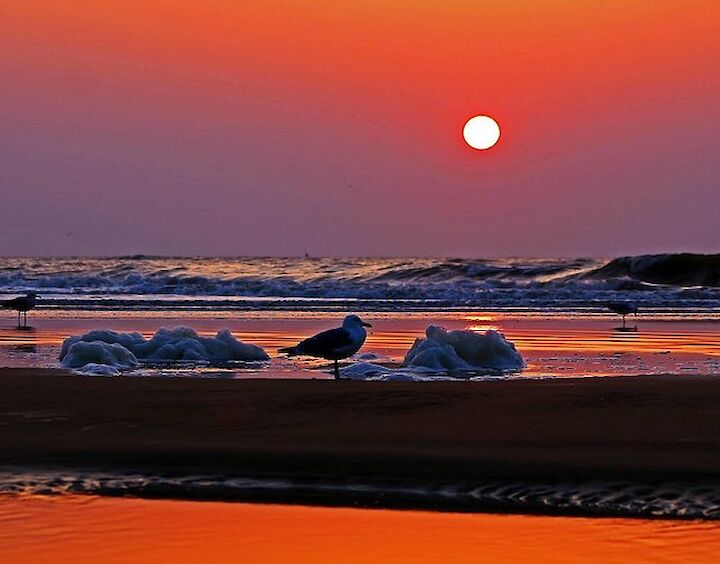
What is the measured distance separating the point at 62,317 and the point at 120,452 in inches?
1102

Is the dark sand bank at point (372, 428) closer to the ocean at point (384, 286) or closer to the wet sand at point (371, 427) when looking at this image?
the wet sand at point (371, 427)

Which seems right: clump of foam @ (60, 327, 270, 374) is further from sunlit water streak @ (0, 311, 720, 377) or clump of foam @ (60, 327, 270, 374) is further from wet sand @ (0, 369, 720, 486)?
wet sand @ (0, 369, 720, 486)

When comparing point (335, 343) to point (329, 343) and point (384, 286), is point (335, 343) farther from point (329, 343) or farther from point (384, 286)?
point (384, 286)

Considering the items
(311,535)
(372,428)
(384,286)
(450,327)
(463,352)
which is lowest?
→ (311,535)

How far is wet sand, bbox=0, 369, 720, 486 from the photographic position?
980 cm

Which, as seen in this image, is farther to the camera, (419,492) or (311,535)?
(419,492)

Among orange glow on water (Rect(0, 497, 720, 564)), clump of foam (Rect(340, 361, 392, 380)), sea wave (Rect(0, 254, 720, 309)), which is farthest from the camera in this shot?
sea wave (Rect(0, 254, 720, 309))

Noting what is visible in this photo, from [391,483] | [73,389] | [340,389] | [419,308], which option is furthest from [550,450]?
[419,308]

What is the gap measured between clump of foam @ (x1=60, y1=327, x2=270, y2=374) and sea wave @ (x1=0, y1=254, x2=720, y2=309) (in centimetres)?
2658

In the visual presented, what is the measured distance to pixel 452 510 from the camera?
27.9ft

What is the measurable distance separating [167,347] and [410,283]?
5842 cm

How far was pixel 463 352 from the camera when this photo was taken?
762 inches

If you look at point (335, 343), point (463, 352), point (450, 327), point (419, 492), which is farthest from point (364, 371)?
point (450, 327)

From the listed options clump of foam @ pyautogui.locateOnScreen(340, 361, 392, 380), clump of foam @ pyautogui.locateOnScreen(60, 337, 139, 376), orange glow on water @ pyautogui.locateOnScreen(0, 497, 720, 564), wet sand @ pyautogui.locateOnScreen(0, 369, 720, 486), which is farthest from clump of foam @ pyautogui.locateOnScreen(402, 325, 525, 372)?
orange glow on water @ pyautogui.locateOnScreen(0, 497, 720, 564)
